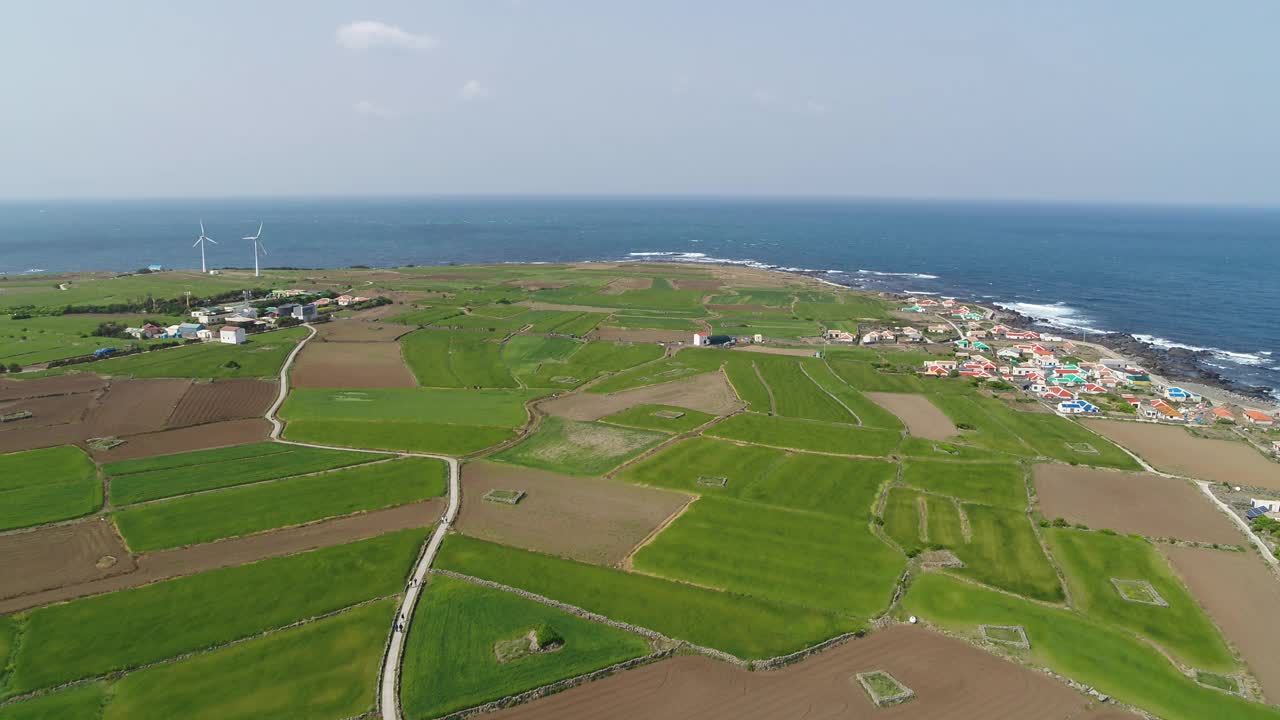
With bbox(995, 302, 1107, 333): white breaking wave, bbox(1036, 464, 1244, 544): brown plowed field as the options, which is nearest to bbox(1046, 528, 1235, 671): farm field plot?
bbox(1036, 464, 1244, 544): brown plowed field

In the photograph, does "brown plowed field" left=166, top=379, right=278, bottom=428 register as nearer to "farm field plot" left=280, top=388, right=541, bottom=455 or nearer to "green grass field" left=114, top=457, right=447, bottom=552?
"farm field plot" left=280, top=388, right=541, bottom=455

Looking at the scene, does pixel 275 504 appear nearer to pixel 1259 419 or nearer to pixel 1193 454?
pixel 1193 454

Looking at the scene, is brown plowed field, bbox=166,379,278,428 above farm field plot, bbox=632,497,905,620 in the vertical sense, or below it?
above

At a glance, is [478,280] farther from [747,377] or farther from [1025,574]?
[1025,574]

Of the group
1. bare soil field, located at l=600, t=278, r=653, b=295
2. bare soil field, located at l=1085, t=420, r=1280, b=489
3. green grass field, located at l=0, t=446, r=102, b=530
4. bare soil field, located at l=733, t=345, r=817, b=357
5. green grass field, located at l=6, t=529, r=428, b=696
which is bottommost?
green grass field, located at l=6, t=529, r=428, b=696

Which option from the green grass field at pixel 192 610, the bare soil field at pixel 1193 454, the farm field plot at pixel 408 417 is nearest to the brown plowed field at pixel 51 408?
the farm field plot at pixel 408 417

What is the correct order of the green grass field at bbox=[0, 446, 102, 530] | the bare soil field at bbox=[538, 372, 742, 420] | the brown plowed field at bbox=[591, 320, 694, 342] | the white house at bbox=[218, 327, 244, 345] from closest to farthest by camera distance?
the green grass field at bbox=[0, 446, 102, 530] < the bare soil field at bbox=[538, 372, 742, 420] < the white house at bbox=[218, 327, 244, 345] < the brown plowed field at bbox=[591, 320, 694, 342]

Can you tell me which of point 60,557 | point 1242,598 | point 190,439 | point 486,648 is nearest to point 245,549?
point 60,557
